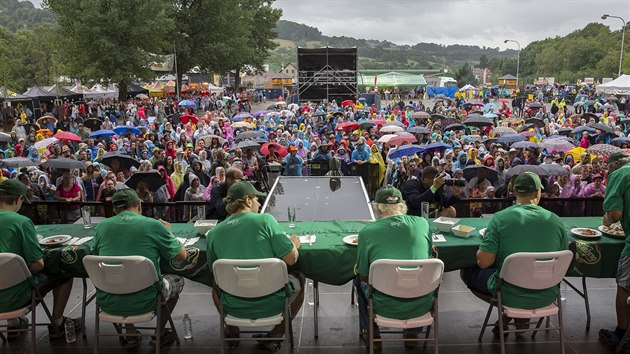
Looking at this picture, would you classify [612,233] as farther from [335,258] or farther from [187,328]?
[187,328]

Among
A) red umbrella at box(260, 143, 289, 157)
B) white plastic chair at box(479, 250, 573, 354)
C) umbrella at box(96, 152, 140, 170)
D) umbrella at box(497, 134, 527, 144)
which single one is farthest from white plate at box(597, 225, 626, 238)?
umbrella at box(497, 134, 527, 144)

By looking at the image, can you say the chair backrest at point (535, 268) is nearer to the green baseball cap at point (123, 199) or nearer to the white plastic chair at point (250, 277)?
the white plastic chair at point (250, 277)

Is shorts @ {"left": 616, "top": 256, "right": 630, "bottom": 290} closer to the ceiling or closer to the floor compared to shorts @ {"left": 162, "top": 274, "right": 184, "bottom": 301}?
closer to the ceiling

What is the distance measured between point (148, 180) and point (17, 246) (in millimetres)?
3923

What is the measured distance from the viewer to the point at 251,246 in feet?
12.8

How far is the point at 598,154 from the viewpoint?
11320 mm

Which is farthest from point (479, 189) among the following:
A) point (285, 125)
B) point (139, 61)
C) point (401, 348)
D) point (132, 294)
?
point (139, 61)

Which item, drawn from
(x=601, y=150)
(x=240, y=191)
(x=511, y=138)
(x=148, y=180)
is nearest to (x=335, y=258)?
(x=240, y=191)

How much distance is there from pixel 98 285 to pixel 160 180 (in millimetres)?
4402

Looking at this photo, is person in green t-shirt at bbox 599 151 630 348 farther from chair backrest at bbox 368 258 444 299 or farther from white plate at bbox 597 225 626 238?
chair backrest at bbox 368 258 444 299

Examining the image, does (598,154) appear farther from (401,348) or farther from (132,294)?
(132,294)

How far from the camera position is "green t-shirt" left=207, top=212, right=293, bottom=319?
3.92 m

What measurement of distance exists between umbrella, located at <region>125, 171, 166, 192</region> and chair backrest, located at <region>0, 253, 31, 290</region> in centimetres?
394

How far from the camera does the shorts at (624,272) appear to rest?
14.4 ft
